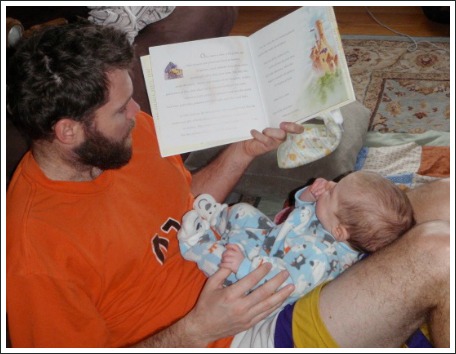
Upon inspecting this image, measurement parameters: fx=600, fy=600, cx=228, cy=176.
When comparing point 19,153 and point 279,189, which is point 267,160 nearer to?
point 279,189

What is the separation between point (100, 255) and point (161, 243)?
20 cm

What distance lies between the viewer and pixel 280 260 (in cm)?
155

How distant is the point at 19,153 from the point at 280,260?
751 mm

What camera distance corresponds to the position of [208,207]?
171 centimetres

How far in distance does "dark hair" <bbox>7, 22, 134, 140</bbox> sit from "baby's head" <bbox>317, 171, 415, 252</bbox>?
26.0 inches

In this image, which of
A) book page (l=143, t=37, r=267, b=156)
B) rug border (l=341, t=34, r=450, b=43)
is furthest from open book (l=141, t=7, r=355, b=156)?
rug border (l=341, t=34, r=450, b=43)

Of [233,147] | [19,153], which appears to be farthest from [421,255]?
[19,153]

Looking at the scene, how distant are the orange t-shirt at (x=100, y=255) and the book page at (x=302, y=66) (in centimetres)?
35

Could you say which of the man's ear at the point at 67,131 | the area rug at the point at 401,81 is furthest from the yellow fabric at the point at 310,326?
the area rug at the point at 401,81

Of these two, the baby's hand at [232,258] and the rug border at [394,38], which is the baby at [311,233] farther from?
the rug border at [394,38]

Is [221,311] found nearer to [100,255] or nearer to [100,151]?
[100,255]

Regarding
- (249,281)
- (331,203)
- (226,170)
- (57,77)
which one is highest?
(57,77)

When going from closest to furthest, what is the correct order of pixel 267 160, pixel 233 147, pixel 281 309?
pixel 281 309, pixel 233 147, pixel 267 160

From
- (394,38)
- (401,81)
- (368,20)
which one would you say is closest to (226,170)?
(401,81)
